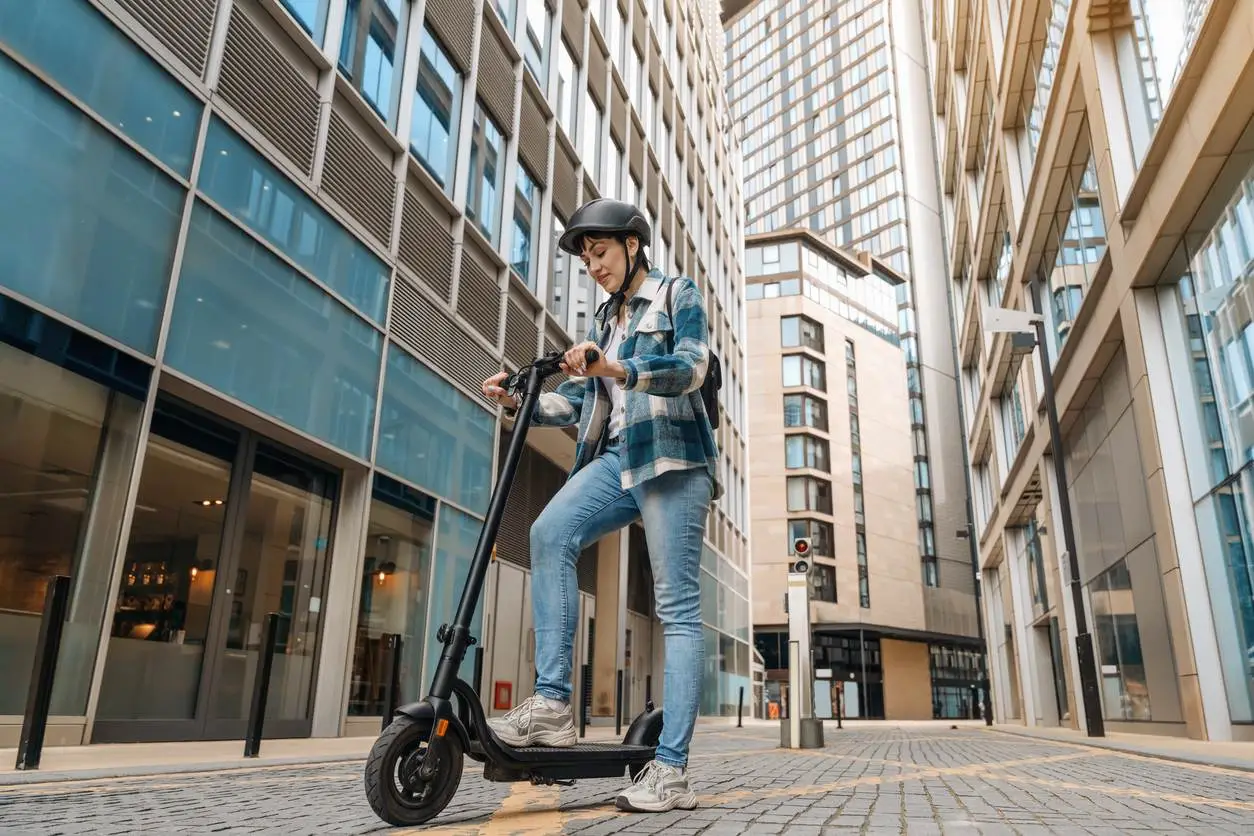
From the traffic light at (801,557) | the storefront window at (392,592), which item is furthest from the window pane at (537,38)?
the traffic light at (801,557)

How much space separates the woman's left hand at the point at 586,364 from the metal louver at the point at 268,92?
640cm

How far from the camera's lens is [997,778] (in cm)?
501

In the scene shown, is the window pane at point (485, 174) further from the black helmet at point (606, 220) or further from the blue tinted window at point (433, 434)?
the black helmet at point (606, 220)

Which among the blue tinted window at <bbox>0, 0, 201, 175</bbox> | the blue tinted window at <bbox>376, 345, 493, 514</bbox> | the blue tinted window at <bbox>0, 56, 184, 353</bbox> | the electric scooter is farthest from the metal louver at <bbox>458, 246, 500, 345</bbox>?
the electric scooter

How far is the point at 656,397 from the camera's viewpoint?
3.39m

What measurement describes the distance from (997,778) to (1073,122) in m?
12.3

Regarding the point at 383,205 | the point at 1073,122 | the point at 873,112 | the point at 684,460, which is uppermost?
the point at 873,112

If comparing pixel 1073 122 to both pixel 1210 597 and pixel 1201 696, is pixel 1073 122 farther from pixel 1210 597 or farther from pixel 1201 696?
pixel 1201 696

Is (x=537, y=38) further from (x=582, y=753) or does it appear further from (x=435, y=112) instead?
(x=582, y=753)

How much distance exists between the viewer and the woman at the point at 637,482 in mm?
3043

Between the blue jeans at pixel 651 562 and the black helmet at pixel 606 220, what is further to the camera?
the black helmet at pixel 606 220

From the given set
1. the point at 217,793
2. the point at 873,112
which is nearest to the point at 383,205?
the point at 217,793

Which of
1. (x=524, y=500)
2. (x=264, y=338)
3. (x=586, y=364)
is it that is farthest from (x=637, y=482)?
(x=524, y=500)

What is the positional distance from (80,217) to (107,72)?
3.75 ft
